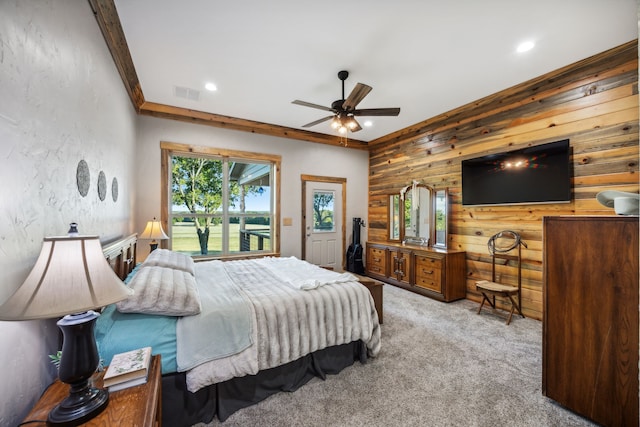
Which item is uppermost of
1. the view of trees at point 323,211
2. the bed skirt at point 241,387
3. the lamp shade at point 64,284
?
the view of trees at point 323,211

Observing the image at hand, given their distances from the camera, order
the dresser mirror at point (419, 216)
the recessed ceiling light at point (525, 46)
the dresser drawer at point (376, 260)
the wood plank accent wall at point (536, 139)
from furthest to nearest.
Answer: the dresser drawer at point (376, 260) < the dresser mirror at point (419, 216) < the wood plank accent wall at point (536, 139) < the recessed ceiling light at point (525, 46)

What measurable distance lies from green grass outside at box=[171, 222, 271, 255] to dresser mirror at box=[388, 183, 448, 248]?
8.92 feet

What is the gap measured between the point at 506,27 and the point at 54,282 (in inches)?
133

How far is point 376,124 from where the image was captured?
4766 millimetres

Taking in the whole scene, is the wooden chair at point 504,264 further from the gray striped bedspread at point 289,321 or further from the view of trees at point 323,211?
the view of trees at point 323,211

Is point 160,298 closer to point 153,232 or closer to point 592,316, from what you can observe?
point 153,232

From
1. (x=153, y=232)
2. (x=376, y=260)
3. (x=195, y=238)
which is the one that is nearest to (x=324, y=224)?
(x=376, y=260)

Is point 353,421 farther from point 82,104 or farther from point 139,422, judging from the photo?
point 82,104

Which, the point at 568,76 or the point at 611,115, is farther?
the point at 568,76

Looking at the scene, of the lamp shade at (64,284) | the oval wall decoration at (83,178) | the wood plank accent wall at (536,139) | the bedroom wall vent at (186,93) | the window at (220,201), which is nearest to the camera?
the lamp shade at (64,284)

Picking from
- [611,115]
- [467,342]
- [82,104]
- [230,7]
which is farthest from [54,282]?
[611,115]

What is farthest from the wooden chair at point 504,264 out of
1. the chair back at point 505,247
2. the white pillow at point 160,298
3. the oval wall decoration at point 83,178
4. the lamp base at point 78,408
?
the oval wall decoration at point 83,178

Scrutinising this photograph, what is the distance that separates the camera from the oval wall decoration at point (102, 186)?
210 cm

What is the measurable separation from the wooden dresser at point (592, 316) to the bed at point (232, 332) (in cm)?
130
